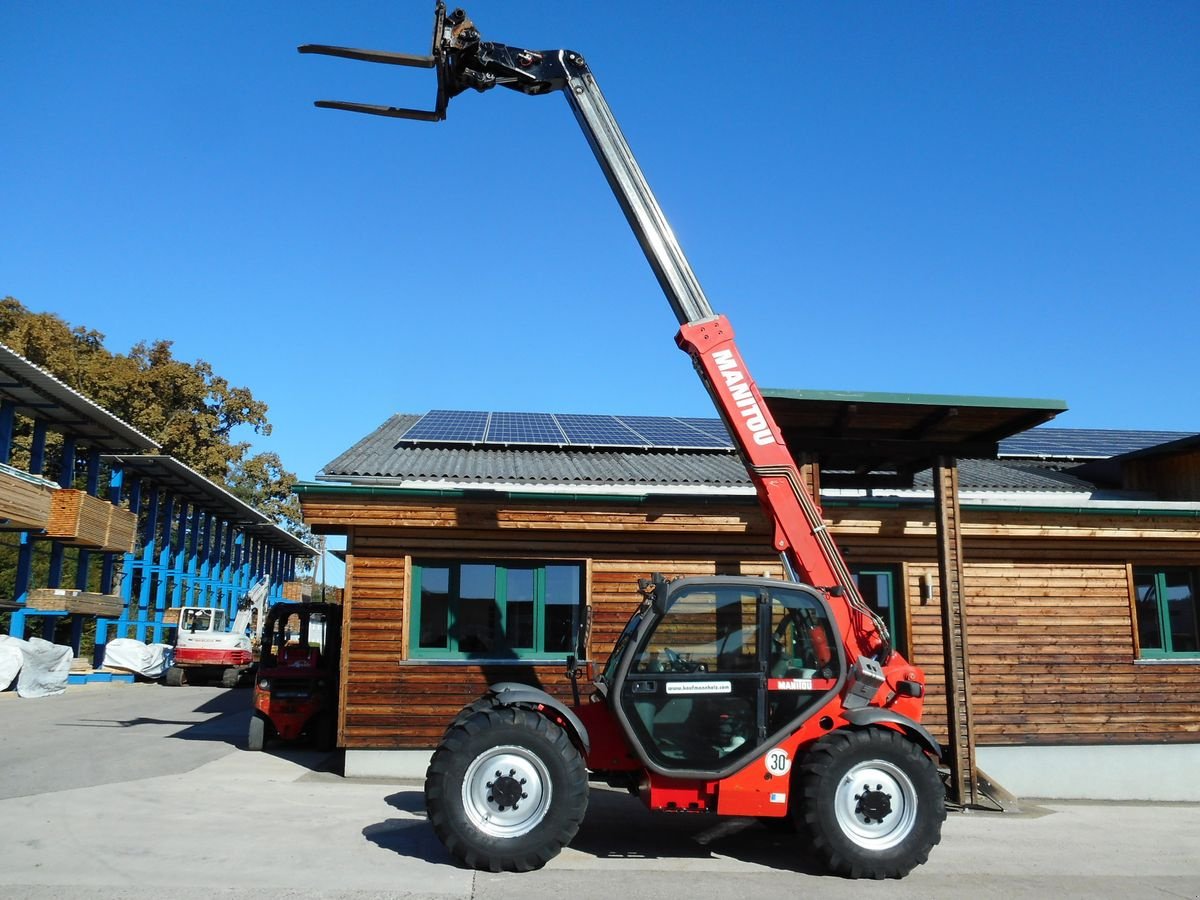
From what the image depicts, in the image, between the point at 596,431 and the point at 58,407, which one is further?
the point at 58,407

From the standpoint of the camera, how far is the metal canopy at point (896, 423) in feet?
33.0

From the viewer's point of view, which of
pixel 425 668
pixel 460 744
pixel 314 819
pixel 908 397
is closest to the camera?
pixel 460 744

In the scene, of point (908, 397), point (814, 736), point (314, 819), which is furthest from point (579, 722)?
point (908, 397)

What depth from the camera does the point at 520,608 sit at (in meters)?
11.5

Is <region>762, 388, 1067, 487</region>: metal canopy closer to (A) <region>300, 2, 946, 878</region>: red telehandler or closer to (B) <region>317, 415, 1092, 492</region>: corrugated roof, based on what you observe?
(B) <region>317, 415, 1092, 492</region>: corrugated roof

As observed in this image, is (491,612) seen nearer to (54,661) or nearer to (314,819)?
(314,819)

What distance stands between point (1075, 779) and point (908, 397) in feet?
17.7

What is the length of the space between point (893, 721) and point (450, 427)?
10.3 meters

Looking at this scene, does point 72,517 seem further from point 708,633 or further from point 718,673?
point 718,673

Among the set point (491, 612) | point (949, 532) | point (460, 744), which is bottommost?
point (460, 744)

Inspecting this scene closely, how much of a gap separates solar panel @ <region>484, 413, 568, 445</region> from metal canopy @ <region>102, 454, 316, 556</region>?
17.7m

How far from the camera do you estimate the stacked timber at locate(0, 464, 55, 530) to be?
72.6ft

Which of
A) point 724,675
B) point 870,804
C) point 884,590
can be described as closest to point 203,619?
point 884,590

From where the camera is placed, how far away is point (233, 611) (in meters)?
50.2
